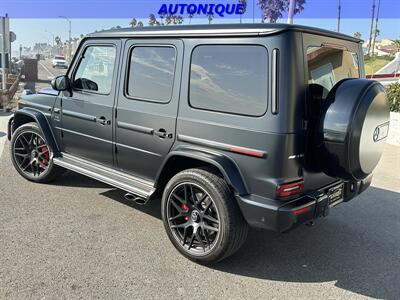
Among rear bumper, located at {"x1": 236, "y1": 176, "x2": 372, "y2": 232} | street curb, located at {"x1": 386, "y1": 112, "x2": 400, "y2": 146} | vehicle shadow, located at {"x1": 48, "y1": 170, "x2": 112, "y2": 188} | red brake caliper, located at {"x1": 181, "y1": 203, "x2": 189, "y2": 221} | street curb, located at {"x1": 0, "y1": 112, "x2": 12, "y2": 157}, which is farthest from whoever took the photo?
street curb, located at {"x1": 386, "y1": 112, "x2": 400, "y2": 146}

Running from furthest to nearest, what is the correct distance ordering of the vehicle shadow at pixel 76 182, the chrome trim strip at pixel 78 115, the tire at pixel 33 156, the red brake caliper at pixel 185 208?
the vehicle shadow at pixel 76 182 → the tire at pixel 33 156 → the chrome trim strip at pixel 78 115 → the red brake caliper at pixel 185 208

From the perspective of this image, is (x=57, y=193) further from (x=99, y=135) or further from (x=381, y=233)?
(x=381, y=233)

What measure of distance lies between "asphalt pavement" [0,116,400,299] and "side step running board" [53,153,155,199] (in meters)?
0.41

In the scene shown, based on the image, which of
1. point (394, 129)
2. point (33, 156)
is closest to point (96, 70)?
point (33, 156)

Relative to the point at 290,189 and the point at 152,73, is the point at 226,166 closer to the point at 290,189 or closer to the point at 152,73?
the point at 290,189

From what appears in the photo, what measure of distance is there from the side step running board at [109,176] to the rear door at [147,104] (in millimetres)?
83

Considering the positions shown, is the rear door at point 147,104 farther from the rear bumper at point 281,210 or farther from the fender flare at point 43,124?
the fender flare at point 43,124

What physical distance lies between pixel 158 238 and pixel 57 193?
5.66ft

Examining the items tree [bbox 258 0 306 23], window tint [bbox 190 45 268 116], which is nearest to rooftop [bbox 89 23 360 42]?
window tint [bbox 190 45 268 116]

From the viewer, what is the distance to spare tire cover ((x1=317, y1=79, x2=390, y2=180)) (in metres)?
2.91

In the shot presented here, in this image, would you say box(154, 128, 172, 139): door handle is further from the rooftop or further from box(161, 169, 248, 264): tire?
the rooftop

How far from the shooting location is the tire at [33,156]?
4961 mm

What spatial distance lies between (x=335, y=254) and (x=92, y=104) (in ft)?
9.51

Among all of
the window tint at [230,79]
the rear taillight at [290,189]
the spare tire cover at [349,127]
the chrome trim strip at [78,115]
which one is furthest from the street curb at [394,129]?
the chrome trim strip at [78,115]
